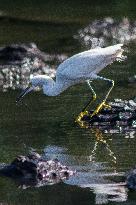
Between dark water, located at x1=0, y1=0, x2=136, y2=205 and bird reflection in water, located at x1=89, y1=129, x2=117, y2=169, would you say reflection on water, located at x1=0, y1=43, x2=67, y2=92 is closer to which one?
dark water, located at x1=0, y1=0, x2=136, y2=205

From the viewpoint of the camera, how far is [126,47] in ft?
82.0

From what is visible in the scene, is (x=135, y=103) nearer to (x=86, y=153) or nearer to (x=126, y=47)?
(x=86, y=153)

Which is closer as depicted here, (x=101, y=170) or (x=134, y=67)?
(x=101, y=170)

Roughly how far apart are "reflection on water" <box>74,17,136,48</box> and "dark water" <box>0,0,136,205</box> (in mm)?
214

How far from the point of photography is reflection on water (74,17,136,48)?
26641mm

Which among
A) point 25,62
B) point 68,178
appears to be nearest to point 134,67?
point 25,62

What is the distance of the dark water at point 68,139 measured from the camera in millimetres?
12578

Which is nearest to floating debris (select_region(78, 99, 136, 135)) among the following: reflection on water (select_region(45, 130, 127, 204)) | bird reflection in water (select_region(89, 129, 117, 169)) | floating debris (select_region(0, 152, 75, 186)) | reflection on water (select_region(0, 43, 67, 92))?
bird reflection in water (select_region(89, 129, 117, 169))

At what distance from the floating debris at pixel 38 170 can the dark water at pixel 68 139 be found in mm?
163

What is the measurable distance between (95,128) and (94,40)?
10.6m

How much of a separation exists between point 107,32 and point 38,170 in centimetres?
1519

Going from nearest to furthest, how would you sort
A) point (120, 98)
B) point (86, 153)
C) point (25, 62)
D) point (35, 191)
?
point (35, 191)
point (86, 153)
point (120, 98)
point (25, 62)

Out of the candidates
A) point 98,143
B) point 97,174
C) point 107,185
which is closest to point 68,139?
point 98,143

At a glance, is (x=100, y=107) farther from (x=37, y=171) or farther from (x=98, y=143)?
(x=37, y=171)
